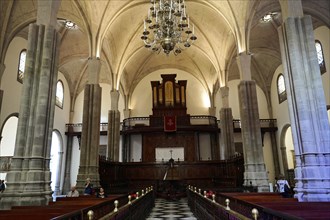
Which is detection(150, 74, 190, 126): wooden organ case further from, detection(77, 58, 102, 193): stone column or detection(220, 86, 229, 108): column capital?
detection(77, 58, 102, 193): stone column

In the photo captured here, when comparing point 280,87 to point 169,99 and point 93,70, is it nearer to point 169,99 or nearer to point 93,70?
point 169,99

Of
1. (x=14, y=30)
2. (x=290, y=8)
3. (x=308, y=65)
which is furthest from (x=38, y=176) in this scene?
(x=14, y=30)

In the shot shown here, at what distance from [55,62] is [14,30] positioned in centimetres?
767

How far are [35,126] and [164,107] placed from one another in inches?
625

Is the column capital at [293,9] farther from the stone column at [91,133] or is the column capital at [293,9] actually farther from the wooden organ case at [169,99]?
the wooden organ case at [169,99]

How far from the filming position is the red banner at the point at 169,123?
833 inches

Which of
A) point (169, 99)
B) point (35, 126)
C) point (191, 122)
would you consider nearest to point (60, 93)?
point (169, 99)

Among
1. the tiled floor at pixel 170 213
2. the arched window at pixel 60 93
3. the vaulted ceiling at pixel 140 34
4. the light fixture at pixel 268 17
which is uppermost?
the light fixture at pixel 268 17

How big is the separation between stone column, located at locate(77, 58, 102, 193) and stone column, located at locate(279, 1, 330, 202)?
9.08 meters

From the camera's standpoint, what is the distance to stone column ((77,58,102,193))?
1245 centimetres

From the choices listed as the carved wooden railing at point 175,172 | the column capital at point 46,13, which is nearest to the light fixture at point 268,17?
the carved wooden railing at point 175,172

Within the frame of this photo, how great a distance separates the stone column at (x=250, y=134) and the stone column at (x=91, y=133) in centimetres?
750

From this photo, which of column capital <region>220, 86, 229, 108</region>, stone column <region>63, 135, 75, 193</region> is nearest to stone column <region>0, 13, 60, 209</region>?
column capital <region>220, 86, 229, 108</region>

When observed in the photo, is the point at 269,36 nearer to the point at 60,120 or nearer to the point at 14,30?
the point at 14,30
